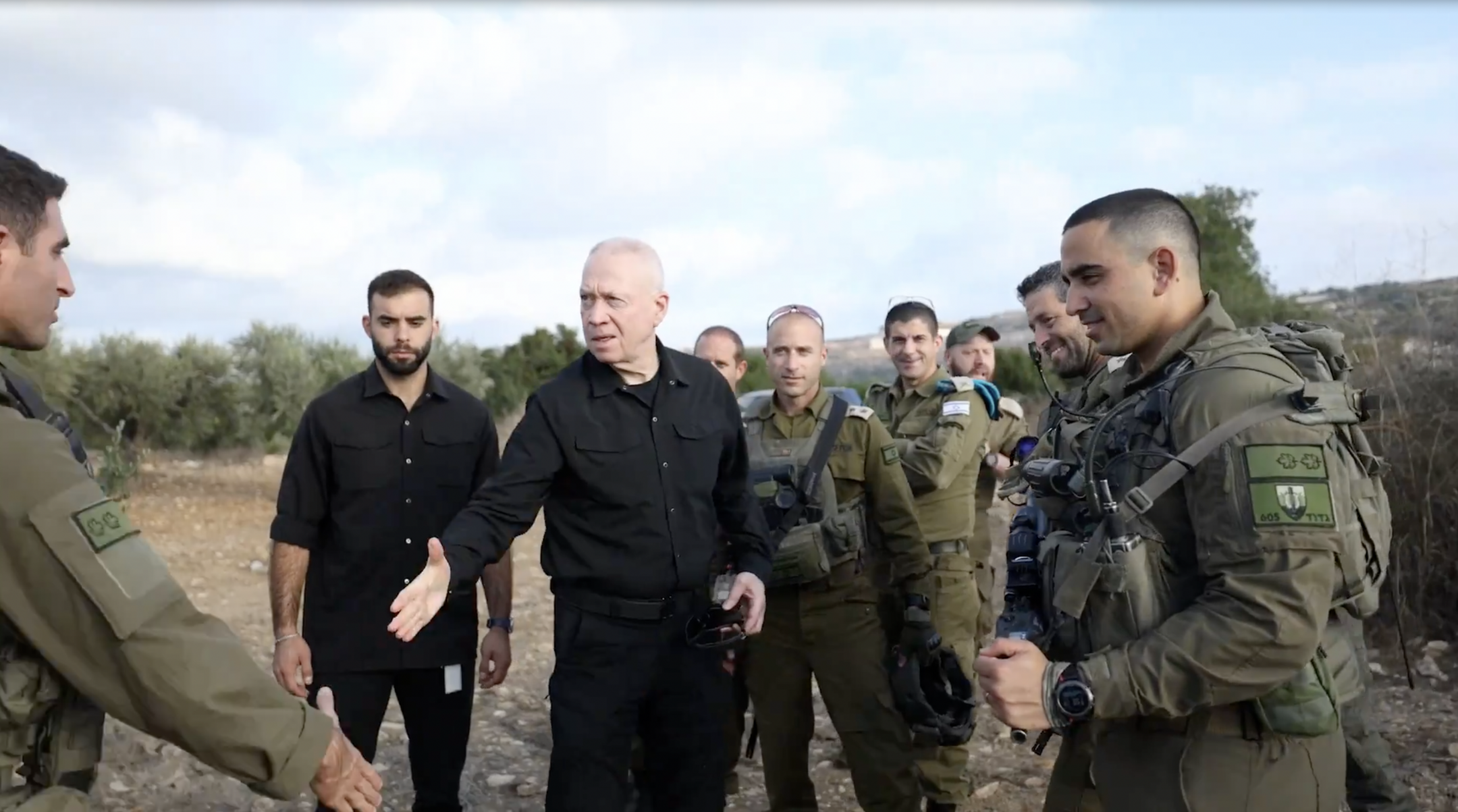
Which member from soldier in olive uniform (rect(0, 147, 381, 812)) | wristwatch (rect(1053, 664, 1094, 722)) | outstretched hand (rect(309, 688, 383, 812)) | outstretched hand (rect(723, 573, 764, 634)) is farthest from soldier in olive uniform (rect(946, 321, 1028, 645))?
soldier in olive uniform (rect(0, 147, 381, 812))

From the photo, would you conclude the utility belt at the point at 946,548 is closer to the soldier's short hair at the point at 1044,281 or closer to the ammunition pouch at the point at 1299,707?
the soldier's short hair at the point at 1044,281

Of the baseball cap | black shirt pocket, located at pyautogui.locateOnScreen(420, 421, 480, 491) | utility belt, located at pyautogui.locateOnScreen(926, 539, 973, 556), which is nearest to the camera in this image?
black shirt pocket, located at pyautogui.locateOnScreen(420, 421, 480, 491)

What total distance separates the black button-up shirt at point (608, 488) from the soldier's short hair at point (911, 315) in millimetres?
2254

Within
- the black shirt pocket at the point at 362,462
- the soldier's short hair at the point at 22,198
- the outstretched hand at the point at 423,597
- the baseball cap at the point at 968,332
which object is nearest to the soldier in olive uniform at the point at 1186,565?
the outstretched hand at the point at 423,597

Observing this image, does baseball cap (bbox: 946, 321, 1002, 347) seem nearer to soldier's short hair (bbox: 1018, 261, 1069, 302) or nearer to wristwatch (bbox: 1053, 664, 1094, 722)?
soldier's short hair (bbox: 1018, 261, 1069, 302)

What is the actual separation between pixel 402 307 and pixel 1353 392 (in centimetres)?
320

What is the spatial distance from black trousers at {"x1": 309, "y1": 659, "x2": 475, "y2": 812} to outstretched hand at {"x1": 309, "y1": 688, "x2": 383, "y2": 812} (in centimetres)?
151

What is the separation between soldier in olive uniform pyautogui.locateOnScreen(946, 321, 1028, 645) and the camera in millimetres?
5953

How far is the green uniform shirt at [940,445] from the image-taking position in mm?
5160

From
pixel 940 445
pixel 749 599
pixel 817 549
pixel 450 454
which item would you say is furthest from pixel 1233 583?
pixel 940 445

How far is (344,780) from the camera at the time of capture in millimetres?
2295

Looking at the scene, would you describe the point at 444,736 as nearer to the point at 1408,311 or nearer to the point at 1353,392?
the point at 1353,392

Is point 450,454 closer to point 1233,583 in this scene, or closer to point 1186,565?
point 1186,565

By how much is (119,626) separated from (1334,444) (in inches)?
94.5
